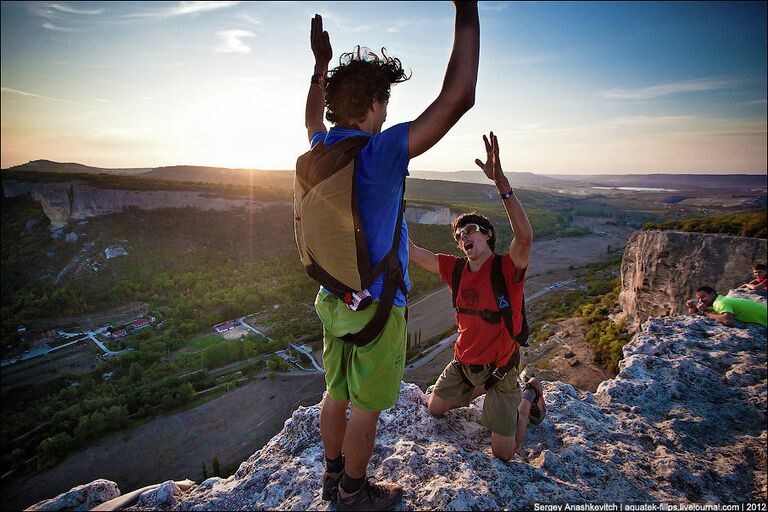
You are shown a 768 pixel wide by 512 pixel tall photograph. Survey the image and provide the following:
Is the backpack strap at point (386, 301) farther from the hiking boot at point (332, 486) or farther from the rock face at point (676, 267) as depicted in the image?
the rock face at point (676, 267)

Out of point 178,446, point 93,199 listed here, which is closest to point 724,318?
point 178,446

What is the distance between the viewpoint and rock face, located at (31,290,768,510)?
229 cm

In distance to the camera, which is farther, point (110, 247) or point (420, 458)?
point (110, 247)

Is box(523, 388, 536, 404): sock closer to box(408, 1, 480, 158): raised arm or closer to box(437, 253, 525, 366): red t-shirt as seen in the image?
box(437, 253, 525, 366): red t-shirt

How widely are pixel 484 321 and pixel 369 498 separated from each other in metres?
→ 1.69

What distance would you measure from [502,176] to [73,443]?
17404 mm

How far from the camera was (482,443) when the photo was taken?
3.03 m

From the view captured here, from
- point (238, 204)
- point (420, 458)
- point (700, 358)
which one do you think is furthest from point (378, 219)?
point (238, 204)

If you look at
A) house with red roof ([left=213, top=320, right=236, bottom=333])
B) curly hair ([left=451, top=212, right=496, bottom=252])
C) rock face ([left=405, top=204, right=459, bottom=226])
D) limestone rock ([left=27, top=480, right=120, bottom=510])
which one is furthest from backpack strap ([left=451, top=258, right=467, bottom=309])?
rock face ([left=405, top=204, right=459, bottom=226])

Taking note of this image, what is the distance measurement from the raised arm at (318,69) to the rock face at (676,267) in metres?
16.7

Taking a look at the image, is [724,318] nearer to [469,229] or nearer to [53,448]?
[469,229]

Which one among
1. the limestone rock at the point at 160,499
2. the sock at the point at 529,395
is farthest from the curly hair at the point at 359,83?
the sock at the point at 529,395

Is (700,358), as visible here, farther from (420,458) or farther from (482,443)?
(420,458)

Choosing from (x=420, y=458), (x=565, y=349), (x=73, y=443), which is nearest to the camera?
(x=420, y=458)
